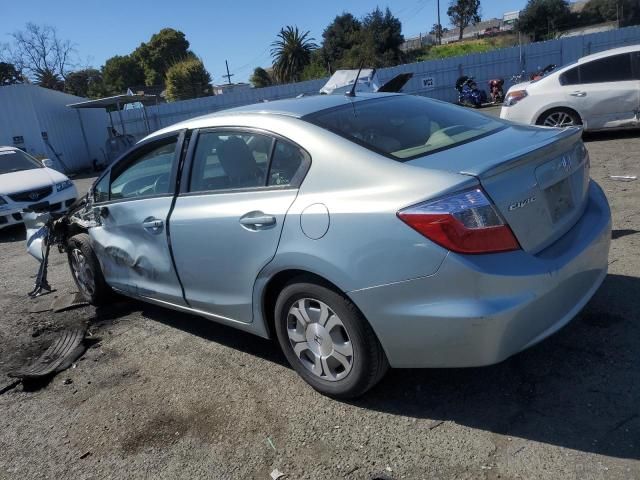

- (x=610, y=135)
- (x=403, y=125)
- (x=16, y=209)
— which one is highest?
(x=403, y=125)

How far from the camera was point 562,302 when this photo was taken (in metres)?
2.72

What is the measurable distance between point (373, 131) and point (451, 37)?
115m

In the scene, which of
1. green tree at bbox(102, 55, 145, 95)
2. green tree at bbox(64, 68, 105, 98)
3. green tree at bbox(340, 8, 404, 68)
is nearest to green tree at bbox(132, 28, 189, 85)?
green tree at bbox(102, 55, 145, 95)

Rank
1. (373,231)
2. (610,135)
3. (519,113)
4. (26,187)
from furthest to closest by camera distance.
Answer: (610,135)
(519,113)
(26,187)
(373,231)

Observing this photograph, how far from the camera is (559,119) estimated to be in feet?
31.7

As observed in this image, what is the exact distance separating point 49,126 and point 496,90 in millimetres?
18214

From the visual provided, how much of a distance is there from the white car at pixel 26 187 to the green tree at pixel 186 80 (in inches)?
1802

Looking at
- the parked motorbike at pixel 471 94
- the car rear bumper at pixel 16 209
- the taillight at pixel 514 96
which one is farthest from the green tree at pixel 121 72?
the taillight at pixel 514 96

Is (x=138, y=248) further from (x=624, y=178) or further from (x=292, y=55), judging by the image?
(x=292, y=55)

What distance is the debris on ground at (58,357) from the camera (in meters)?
3.97

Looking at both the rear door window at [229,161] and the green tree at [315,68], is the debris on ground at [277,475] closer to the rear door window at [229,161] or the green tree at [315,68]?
the rear door window at [229,161]

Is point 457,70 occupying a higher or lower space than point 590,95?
higher

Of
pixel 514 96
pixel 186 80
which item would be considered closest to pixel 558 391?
pixel 514 96

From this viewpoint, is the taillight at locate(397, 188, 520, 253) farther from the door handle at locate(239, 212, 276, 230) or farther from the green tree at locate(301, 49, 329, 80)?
the green tree at locate(301, 49, 329, 80)
